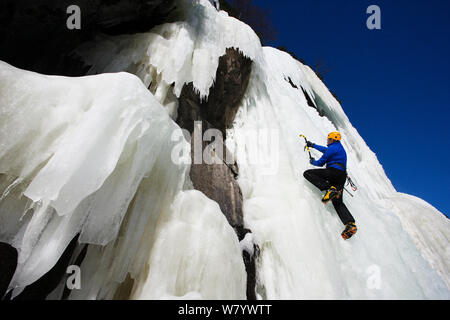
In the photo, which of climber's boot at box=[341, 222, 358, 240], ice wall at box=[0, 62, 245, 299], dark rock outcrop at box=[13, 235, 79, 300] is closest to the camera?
ice wall at box=[0, 62, 245, 299]

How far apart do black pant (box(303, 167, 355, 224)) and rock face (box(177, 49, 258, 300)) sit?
3.09ft

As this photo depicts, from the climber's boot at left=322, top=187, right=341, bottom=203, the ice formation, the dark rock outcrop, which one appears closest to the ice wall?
the ice formation

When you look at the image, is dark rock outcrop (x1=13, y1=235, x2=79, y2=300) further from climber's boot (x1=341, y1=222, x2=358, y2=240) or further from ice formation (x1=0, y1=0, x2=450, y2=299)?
climber's boot (x1=341, y1=222, x2=358, y2=240)

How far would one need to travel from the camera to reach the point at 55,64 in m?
3.31

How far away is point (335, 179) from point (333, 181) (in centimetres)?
4

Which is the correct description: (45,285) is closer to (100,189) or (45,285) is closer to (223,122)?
(100,189)

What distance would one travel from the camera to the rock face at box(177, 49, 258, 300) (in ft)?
8.42

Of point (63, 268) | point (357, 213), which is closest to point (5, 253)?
point (63, 268)

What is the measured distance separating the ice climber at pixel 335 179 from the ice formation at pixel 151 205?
123 millimetres

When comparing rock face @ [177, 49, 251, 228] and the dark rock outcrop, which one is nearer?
the dark rock outcrop

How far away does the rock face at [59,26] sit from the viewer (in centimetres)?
280

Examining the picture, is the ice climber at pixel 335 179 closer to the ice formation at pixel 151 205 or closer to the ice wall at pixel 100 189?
the ice formation at pixel 151 205

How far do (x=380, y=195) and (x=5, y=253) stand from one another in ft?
20.2

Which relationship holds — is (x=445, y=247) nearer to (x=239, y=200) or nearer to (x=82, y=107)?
(x=239, y=200)
